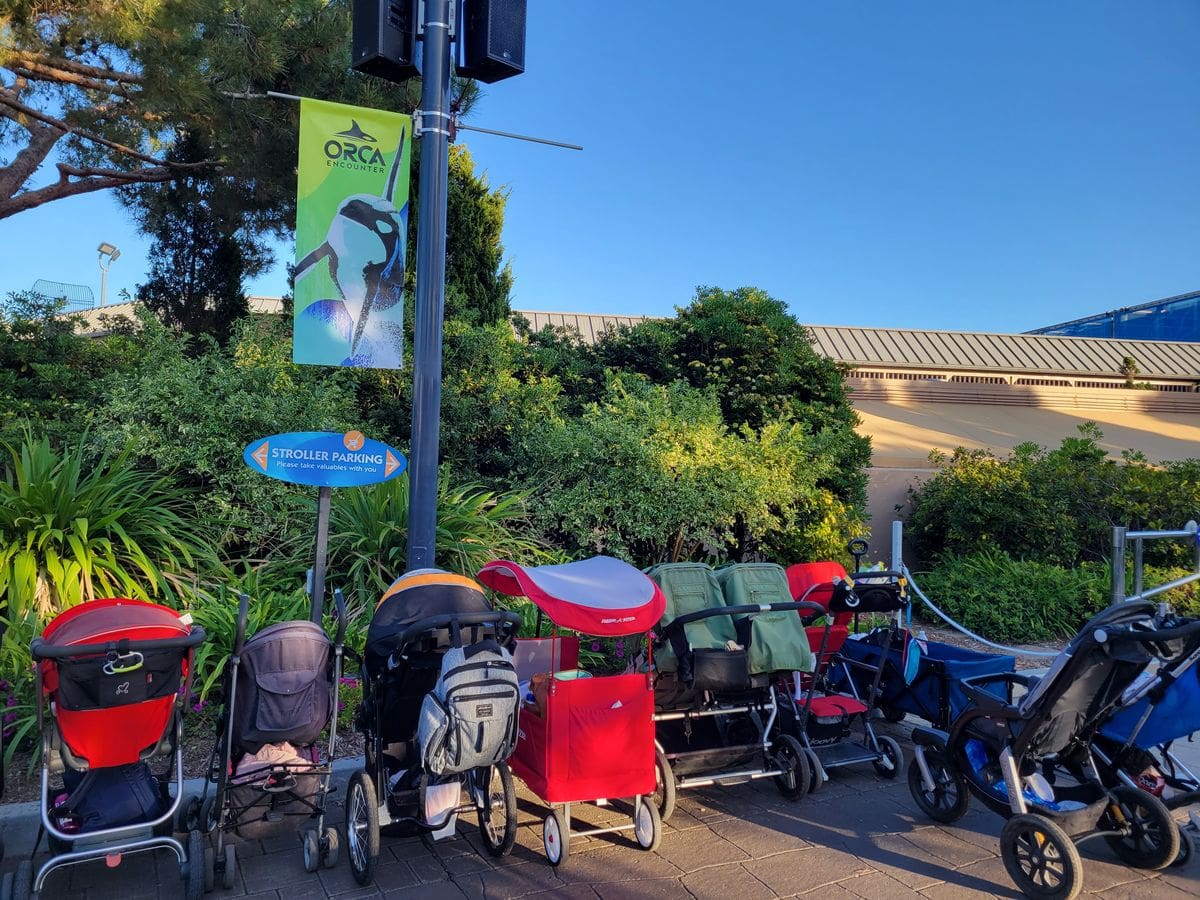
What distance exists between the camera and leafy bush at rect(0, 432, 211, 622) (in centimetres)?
560

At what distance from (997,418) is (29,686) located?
17.1 metres

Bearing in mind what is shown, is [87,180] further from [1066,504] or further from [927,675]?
[1066,504]

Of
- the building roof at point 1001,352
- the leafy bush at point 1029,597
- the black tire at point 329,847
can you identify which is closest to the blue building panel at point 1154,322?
the building roof at point 1001,352

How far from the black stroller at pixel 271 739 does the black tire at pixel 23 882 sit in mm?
651

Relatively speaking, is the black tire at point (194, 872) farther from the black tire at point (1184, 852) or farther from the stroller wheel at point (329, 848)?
the black tire at point (1184, 852)

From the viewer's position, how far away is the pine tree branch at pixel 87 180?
389 inches

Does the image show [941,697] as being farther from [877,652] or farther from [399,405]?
[399,405]

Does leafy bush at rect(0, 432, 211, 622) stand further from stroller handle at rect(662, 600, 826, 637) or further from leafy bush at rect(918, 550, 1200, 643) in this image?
leafy bush at rect(918, 550, 1200, 643)

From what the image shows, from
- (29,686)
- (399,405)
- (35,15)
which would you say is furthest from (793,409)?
(35,15)

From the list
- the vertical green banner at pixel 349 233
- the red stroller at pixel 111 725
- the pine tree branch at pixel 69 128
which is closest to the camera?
the red stroller at pixel 111 725

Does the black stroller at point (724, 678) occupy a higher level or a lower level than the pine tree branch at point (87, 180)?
lower

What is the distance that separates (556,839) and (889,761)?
2.33 m

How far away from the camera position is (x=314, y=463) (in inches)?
186

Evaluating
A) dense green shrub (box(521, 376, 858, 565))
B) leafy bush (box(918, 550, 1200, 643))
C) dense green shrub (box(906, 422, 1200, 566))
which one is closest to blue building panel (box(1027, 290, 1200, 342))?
dense green shrub (box(906, 422, 1200, 566))
